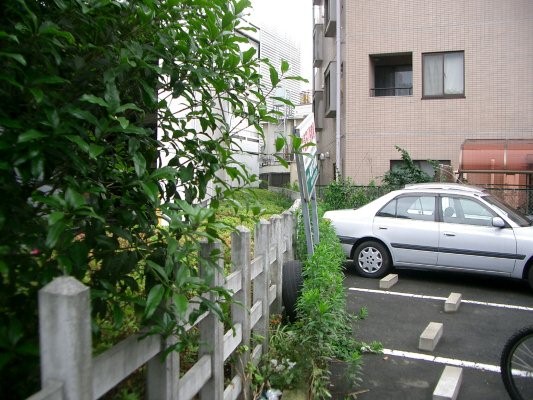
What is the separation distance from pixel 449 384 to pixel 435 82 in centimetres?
1345

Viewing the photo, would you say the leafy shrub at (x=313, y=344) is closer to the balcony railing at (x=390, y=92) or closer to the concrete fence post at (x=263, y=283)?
the concrete fence post at (x=263, y=283)

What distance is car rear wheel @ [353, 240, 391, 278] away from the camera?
8.67 meters

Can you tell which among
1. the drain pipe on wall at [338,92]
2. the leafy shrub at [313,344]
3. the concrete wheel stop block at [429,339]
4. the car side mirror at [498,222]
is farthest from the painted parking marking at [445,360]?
the drain pipe on wall at [338,92]

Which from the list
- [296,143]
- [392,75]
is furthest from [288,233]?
[392,75]

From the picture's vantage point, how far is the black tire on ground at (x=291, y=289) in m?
4.91

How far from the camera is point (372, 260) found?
873 centimetres

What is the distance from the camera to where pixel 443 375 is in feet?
14.1

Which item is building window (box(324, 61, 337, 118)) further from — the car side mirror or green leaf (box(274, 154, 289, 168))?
green leaf (box(274, 154, 289, 168))

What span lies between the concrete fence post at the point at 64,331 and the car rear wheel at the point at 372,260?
25.3 ft

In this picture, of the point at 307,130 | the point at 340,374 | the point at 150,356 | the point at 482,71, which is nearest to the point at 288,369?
the point at 340,374

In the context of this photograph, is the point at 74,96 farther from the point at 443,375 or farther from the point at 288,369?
the point at 443,375

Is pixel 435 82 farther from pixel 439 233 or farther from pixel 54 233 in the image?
pixel 54 233

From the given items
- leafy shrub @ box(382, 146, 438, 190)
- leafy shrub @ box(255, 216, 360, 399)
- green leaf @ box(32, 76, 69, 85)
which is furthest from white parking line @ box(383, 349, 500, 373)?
leafy shrub @ box(382, 146, 438, 190)

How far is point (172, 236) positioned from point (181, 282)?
0.18 meters
